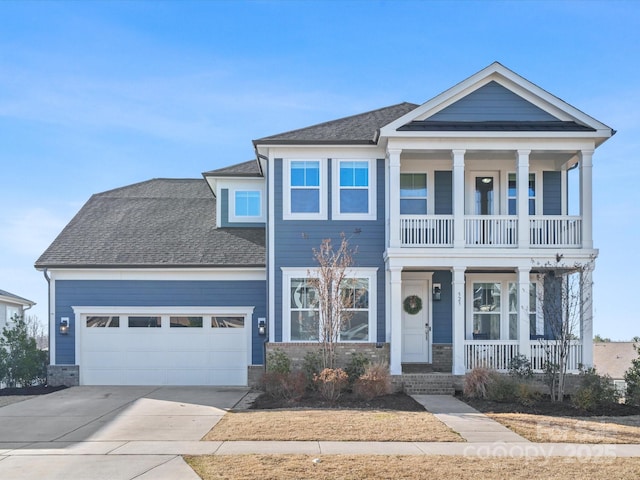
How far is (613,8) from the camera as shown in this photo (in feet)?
44.7

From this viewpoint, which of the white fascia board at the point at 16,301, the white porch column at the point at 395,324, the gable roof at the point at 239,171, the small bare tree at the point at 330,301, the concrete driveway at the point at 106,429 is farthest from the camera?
the white fascia board at the point at 16,301

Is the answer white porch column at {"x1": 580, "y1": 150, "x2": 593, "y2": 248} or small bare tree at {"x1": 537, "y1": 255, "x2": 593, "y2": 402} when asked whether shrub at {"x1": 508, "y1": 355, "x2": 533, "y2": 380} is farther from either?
white porch column at {"x1": 580, "y1": 150, "x2": 593, "y2": 248}

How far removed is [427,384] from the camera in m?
14.6

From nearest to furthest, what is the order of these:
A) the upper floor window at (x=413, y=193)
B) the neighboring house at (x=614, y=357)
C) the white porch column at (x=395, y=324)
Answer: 1. the white porch column at (x=395, y=324)
2. the upper floor window at (x=413, y=193)
3. the neighboring house at (x=614, y=357)

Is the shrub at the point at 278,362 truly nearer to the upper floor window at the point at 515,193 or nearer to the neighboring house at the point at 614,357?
the upper floor window at the point at 515,193

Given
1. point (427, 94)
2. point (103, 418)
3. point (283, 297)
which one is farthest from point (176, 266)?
point (427, 94)

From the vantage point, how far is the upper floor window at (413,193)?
53.6 feet

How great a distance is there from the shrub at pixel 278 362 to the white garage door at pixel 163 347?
56.5 inches

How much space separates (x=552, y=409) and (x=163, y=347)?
10033mm

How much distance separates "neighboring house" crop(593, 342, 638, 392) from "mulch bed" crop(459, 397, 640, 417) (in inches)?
397

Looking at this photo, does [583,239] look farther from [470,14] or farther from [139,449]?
[139,449]

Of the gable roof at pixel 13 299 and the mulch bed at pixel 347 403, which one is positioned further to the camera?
the gable roof at pixel 13 299

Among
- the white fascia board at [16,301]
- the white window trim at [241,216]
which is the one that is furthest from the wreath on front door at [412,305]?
the white fascia board at [16,301]

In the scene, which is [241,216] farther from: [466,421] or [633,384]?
[633,384]
